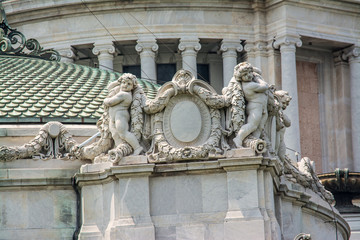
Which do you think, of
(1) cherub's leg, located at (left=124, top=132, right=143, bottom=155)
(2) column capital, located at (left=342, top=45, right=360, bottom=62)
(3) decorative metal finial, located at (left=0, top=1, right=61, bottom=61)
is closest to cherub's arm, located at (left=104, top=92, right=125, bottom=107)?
(1) cherub's leg, located at (left=124, top=132, right=143, bottom=155)

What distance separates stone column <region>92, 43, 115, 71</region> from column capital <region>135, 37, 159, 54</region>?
149 centimetres

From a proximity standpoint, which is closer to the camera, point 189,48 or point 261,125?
point 261,125

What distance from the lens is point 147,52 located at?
9488 centimetres

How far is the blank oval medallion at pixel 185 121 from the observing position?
3644cm

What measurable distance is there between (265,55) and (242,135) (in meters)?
60.2

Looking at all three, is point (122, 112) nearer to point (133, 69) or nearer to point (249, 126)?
point (249, 126)

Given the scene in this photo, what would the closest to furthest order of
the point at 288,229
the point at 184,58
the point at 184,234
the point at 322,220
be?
the point at 184,234 → the point at 288,229 → the point at 322,220 → the point at 184,58

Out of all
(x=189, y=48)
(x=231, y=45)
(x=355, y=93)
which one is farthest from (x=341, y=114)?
(x=189, y=48)

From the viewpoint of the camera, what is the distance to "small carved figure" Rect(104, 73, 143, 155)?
120 ft

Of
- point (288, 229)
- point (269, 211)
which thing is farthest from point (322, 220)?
point (269, 211)

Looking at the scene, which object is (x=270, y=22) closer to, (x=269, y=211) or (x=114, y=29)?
(x=114, y=29)

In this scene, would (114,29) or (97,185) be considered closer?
(97,185)

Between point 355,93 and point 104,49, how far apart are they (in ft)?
49.7

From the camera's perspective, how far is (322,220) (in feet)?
139
